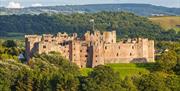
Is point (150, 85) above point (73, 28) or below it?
above

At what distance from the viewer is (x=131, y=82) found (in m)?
78.7

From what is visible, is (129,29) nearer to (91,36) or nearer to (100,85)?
(91,36)

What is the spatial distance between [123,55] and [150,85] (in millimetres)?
23568

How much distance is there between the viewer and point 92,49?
320 feet

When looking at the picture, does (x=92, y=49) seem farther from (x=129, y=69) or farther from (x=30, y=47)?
(x=30, y=47)

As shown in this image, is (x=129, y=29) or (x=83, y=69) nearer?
(x=83, y=69)

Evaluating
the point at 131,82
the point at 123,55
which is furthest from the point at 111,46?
the point at 131,82

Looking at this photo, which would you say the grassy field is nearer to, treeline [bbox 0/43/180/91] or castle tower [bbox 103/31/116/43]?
castle tower [bbox 103/31/116/43]

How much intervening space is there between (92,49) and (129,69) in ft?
19.6

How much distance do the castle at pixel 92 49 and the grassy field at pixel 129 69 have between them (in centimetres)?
217

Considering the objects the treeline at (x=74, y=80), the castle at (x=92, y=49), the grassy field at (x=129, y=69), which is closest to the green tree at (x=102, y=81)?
the treeline at (x=74, y=80)

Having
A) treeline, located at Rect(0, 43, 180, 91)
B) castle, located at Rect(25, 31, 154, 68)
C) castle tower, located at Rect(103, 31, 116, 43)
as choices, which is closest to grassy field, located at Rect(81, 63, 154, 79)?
castle, located at Rect(25, 31, 154, 68)

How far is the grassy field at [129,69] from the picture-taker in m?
91.9

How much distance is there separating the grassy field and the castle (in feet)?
7.13
